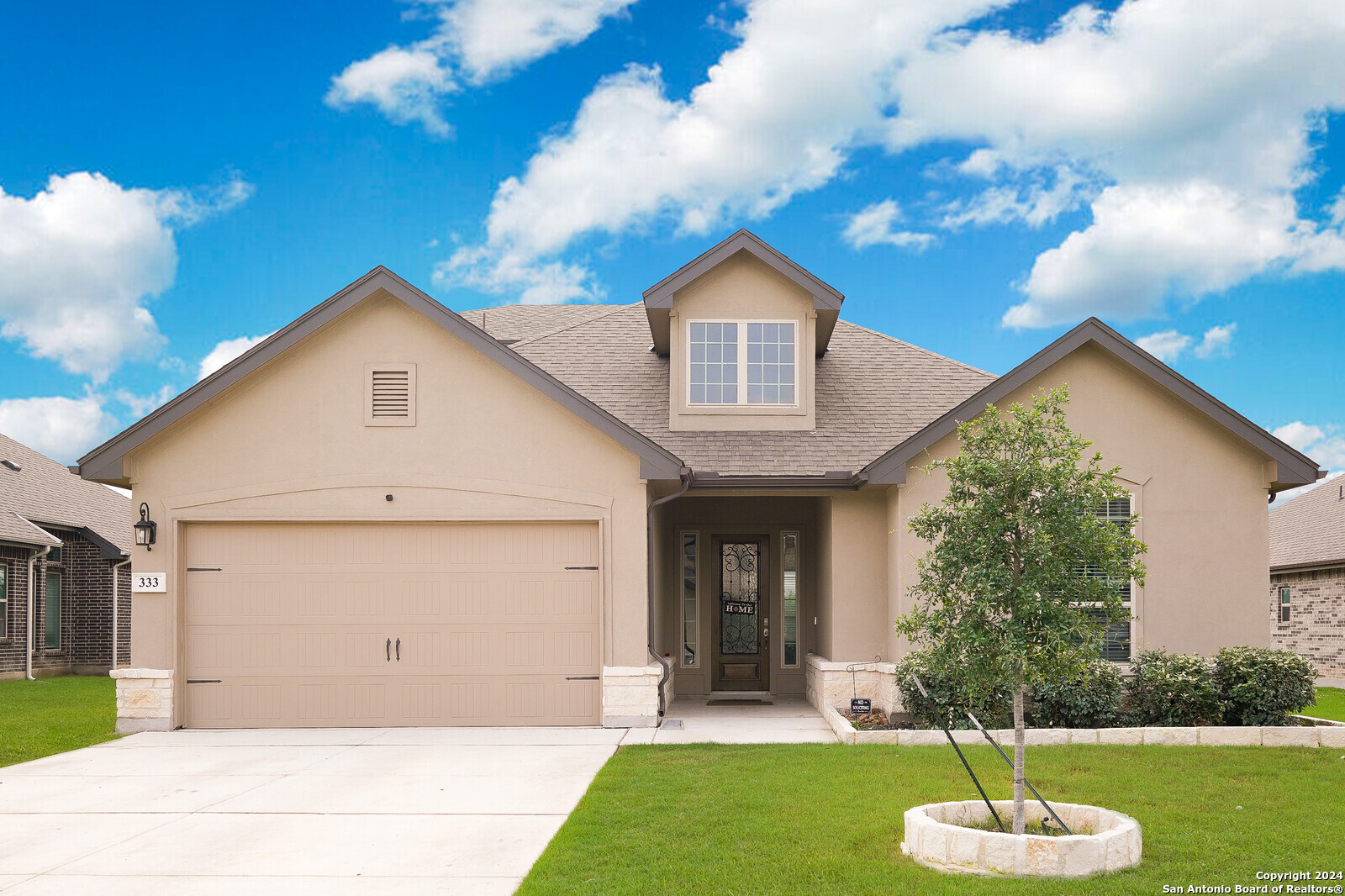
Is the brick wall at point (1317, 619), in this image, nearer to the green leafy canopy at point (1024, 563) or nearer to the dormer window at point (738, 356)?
the dormer window at point (738, 356)

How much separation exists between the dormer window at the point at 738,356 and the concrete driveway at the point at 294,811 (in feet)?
17.8

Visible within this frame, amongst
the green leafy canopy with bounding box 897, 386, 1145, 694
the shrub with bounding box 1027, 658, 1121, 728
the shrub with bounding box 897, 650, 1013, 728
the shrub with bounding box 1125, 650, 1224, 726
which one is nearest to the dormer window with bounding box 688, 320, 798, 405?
the shrub with bounding box 897, 650, 1013, 728

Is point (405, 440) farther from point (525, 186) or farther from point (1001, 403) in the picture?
point (525, 186)

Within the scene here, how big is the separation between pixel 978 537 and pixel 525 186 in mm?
16106

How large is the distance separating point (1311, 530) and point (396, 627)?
22.3 m

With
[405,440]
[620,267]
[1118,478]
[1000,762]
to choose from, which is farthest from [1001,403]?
[620,267]

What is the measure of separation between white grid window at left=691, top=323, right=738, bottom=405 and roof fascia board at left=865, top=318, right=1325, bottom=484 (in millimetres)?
3336

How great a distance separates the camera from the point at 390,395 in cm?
1255

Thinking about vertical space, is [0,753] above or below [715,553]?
below

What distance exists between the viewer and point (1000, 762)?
31.2 ft

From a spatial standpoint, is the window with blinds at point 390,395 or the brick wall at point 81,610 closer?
the window with blinds at point 390,395

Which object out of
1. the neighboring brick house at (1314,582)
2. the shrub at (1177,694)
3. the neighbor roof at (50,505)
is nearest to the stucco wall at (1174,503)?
the shrub at (1177,694)

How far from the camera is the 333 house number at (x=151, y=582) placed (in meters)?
12.4

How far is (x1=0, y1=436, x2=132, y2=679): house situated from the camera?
21.3m
